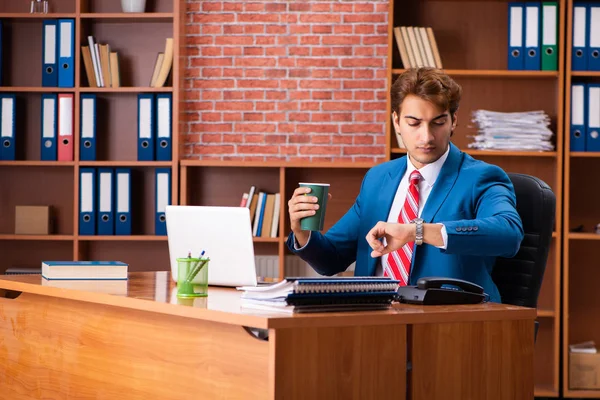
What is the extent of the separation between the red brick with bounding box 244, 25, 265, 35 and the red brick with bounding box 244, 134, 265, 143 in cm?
58

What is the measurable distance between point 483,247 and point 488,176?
0.32 meters

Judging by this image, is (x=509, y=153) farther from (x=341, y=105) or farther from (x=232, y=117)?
(x=232, y=117)

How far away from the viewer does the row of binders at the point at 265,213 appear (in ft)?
14.4

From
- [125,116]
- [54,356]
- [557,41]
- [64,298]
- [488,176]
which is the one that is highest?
[557,41]

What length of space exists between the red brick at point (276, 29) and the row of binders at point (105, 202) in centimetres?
101

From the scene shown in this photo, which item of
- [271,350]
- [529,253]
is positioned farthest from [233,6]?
[271,350]

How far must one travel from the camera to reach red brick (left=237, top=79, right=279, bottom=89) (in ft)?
15.4

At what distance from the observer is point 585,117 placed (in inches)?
161

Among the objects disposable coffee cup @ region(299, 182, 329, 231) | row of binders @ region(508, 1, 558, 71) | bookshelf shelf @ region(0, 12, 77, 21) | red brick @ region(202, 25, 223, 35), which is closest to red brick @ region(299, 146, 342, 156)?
red brick @ region(202, 25, 223, 35)

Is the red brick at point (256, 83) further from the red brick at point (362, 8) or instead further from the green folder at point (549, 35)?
the green folder at point (549, 35)

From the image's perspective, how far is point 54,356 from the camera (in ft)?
7.39

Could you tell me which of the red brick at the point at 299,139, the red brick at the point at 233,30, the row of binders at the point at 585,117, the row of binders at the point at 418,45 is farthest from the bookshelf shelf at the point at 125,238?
the row of binders at the point at 585,117

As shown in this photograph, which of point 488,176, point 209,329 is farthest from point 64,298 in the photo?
point 488,176

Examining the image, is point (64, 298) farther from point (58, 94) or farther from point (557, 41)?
point (557, 41)
